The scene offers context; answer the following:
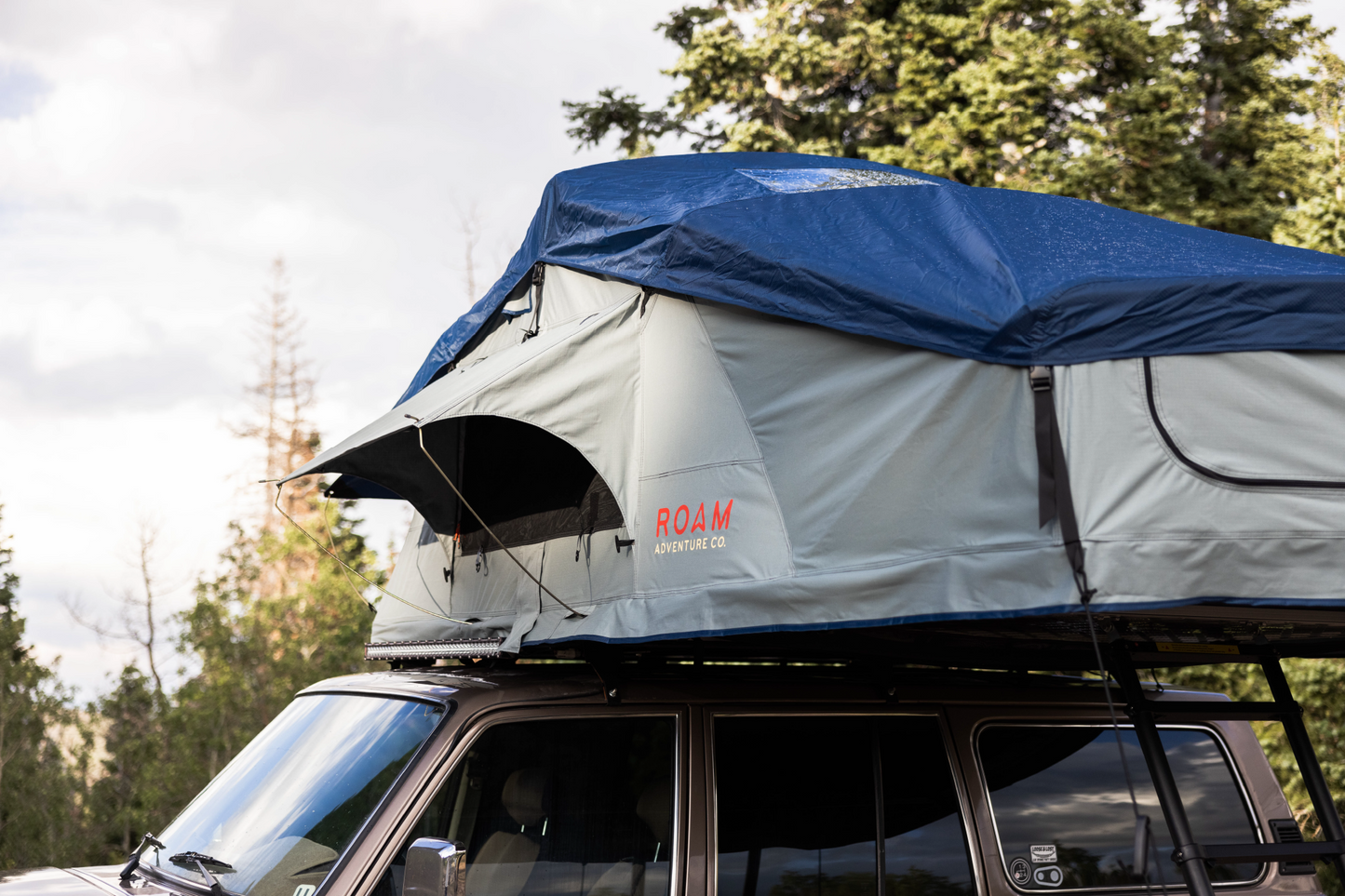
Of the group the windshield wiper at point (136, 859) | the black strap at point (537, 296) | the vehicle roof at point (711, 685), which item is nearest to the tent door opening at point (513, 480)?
the black strap at point (537, 296)

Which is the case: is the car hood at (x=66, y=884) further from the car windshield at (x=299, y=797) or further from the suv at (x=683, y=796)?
the car windshield at (x=299, y=797)

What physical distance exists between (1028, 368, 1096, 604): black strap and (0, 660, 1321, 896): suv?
54.6 inches

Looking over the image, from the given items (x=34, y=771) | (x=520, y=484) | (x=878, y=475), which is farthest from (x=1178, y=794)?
(x=34, y=771)

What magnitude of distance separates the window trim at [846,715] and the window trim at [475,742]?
81 mm

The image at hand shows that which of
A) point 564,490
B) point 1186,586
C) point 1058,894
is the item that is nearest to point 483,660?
point 564,490

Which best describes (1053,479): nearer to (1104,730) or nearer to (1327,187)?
(1104,730)

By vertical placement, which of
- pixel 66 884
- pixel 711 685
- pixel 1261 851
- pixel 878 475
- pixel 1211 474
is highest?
pixel 878 475

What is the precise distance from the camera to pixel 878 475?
297 centimetres

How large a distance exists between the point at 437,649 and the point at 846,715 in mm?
1575

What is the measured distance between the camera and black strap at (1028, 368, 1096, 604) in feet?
8.67

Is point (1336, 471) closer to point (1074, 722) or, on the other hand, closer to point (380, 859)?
point (1074, 722)

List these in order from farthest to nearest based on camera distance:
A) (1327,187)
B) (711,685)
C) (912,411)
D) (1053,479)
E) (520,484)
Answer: (1327,187), (520,484), (711,685), (912,411), (1053,479)

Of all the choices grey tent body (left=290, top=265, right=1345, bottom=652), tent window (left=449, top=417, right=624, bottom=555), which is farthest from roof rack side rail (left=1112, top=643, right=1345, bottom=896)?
tent window (left=449, top=417, right=624, bottom=555)

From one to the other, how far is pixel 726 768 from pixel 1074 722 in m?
1.52
